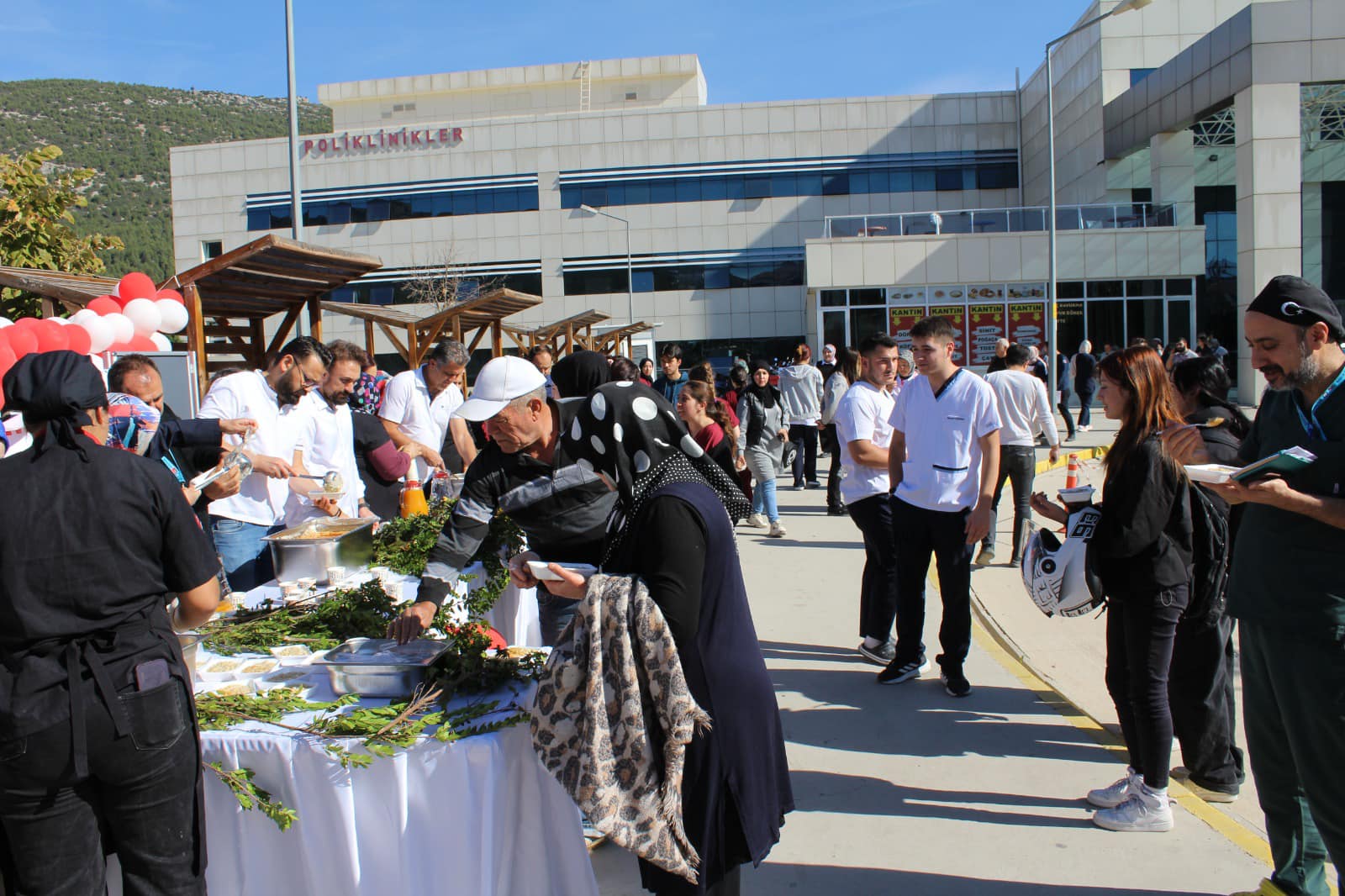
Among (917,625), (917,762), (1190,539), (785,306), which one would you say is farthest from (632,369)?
(785,306)

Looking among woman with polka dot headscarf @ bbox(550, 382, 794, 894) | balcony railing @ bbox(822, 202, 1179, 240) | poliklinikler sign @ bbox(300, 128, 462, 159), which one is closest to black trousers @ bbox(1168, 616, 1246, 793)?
woman with polka dot headscarf @ bbox(550, 382, 794, 894)

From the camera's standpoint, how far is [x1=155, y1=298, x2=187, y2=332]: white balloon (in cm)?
784

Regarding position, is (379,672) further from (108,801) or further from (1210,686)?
(1210,686)

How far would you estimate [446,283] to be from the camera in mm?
42656

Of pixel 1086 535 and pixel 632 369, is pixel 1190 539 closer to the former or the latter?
pixel 1086 535

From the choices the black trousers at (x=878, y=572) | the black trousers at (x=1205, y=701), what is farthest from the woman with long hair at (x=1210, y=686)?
the black trousers at (x=878, y=572)

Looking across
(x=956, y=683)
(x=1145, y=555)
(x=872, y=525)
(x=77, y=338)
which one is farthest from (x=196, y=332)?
(x=1145, y=555)

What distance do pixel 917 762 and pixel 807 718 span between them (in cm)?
74

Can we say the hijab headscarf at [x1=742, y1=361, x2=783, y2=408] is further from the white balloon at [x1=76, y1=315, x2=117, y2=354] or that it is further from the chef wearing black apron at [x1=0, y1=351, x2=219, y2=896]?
the chef wearing black apron at [x1=0, y1=351, x2=219, y2=896]

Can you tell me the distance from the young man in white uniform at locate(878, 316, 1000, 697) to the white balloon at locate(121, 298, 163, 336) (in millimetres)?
6273

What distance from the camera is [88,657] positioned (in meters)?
2.29

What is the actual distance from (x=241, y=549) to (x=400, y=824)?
10.0ft

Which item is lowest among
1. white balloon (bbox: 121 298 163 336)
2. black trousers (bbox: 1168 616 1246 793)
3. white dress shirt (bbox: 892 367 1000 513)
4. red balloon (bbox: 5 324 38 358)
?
black trousers (bbox: 1168 616 1246 793)

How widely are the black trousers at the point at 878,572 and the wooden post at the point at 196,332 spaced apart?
6.59 meters
